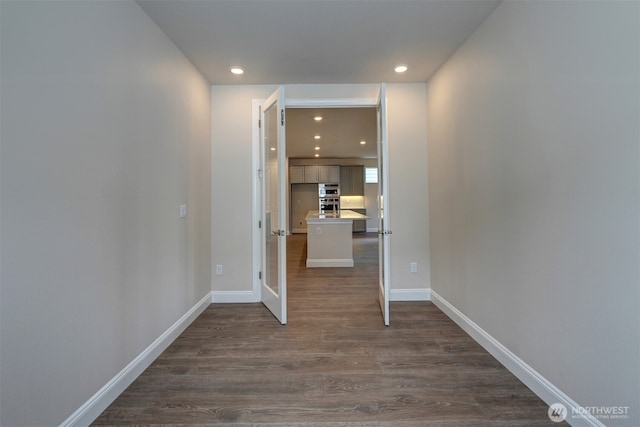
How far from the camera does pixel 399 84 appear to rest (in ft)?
10.8

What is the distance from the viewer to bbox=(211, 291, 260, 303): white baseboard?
10.8 ft

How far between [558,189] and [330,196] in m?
8.49

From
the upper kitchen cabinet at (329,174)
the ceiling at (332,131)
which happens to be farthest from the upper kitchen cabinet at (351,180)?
the ceiling at (332,131)

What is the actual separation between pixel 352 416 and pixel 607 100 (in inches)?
78.1

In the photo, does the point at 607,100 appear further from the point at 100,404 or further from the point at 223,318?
the point at 223,318

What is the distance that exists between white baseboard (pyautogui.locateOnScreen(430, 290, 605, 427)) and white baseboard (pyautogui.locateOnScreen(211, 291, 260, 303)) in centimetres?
224

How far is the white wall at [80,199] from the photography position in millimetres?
1145

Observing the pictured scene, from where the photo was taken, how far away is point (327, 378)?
1.87 metres

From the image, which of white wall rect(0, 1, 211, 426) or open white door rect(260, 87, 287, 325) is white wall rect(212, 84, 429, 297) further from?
white wall rect(0, 1, 211, 426)

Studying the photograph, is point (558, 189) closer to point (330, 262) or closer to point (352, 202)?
point (330, 262)

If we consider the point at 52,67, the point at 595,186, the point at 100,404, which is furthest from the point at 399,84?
the point at 100,404

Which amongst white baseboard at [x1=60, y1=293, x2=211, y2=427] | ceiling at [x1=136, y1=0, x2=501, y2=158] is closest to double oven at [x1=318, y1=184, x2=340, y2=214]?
ceiling at [x1=136, y1=0, x2=501, y2=158]

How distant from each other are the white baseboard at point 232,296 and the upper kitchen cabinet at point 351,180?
7.33 metres

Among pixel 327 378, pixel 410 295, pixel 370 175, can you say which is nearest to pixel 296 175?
pixel 370 175
